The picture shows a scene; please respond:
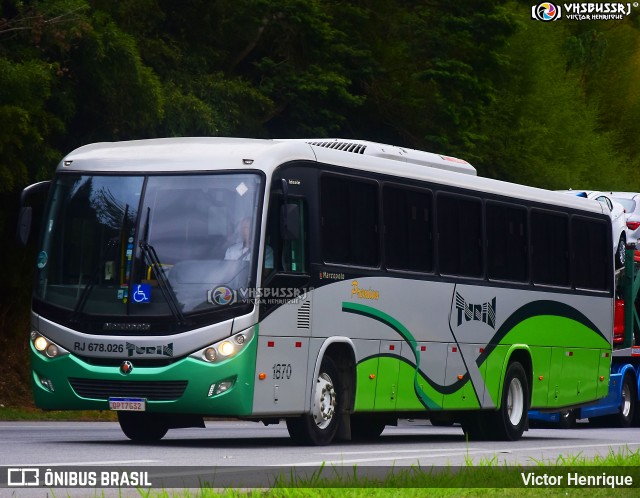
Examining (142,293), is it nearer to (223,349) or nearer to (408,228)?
(223,349)

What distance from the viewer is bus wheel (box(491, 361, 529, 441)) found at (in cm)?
2203

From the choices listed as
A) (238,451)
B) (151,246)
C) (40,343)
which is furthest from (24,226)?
(238,451)

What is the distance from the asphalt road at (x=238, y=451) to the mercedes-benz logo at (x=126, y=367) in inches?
31.0

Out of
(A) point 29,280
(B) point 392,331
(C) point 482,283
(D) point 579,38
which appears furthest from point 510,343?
(D) point 579,38

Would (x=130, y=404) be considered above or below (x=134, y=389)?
below

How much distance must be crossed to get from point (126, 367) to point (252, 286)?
154 centimetres

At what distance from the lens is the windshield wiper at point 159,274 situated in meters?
16.4

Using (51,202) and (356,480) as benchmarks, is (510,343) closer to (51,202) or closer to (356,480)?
(51,202)

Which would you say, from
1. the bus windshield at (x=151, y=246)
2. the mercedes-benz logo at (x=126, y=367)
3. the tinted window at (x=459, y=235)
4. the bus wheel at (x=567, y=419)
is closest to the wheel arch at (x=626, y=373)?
the bus wheel at (x=567, y=419)

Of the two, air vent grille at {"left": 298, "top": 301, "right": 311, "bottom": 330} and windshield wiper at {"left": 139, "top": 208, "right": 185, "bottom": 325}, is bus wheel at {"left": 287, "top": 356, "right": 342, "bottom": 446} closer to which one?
air vent grille at {"left": 298, "top": 301, "right": 311, "bottom": 330}

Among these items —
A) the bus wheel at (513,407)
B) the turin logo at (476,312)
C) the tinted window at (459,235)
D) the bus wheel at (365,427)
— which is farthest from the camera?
the bus wheel at (513,407)

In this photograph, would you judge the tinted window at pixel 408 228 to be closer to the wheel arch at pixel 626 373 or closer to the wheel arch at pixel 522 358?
the wheel arch at pixel 522 358

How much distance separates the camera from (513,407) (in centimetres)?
2253

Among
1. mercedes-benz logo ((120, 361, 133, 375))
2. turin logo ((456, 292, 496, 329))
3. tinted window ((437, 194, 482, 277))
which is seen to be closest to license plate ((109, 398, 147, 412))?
mercedes-benz logo ((120, 361, 133, 375))
